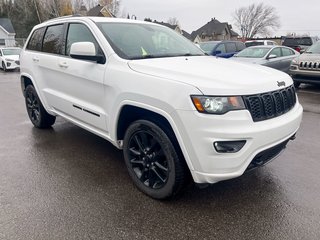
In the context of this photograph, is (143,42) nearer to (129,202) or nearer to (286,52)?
(129,202)

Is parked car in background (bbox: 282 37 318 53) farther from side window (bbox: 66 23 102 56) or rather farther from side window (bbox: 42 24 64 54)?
side window (bbox: 66 23 102 56)

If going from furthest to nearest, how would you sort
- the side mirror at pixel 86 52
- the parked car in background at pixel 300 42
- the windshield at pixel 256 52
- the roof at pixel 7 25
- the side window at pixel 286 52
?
the roof at pixel 7 25
the parked car in background at pixel 300 42
the side window at pixel 286 52
the windshield at pixel 256 52
the side mirror at pixel 86 52

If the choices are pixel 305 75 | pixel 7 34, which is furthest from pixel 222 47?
pixel 7 34

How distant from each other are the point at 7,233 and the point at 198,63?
2.48 meters

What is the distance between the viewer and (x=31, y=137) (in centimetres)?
500

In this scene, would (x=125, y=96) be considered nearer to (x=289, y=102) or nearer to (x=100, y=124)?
(x=100, y=124)

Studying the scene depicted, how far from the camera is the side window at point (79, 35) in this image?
3.61m

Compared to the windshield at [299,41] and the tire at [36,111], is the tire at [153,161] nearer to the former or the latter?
the tire at [36,111]

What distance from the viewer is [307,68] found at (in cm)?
899

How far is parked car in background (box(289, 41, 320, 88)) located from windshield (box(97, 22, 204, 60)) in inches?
243

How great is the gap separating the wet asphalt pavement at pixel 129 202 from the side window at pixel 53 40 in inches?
59.6

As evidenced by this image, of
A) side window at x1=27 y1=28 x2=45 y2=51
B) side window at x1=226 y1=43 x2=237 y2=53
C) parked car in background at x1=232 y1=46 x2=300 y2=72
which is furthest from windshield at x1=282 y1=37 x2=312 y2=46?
side window at x1=27 y1=28 x2=45 y2=51

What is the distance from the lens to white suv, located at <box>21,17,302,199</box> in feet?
8.14

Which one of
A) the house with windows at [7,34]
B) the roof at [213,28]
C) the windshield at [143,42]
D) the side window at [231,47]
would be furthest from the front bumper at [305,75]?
the roof at [213,28]
